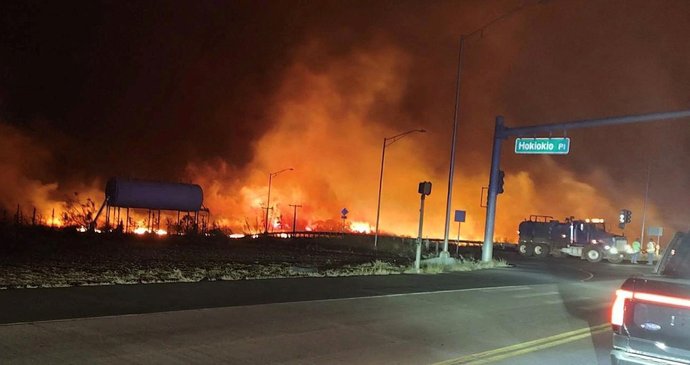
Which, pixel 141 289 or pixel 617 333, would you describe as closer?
pixel 617 333

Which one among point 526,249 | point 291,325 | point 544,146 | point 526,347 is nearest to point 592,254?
point 526,249

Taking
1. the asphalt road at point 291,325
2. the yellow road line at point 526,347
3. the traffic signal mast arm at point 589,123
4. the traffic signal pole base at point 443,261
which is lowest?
the traffic signal pole base at point 443,261

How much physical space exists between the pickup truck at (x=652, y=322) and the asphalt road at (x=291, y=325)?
2.42m

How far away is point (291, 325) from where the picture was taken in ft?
34.0

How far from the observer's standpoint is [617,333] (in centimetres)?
651

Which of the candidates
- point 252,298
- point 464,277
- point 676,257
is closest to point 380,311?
point 252,298

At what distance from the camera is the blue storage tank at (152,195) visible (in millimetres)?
43969

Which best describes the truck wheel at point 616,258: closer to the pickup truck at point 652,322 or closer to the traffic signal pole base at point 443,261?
the traffic signal pole base at point 443,261

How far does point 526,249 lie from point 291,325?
119 ft

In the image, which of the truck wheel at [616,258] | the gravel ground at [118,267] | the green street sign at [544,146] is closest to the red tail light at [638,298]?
the gravel ground at [118,267]

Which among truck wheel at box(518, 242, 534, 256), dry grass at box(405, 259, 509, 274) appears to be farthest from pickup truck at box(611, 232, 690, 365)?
truck wheel at box(518, 242, 534, 256)

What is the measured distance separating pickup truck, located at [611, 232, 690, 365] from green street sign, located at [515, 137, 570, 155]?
786 inches

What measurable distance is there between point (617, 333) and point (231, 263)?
16.2m

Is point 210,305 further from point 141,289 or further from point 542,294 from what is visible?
point 542,294
